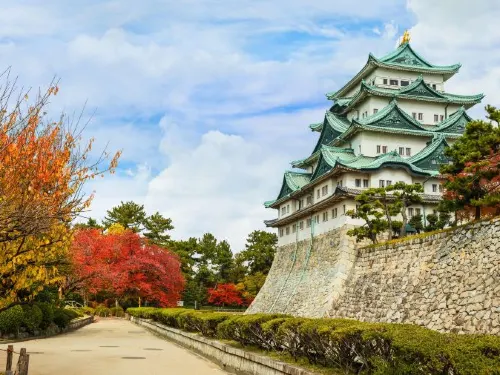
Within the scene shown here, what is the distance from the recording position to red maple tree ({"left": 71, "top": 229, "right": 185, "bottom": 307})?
4778 centimetres

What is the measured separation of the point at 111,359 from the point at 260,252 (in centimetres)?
4925

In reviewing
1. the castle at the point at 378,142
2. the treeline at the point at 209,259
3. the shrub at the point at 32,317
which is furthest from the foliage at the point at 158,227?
the shrub at the point at 32,317

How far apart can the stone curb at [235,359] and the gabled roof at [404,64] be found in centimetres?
3156

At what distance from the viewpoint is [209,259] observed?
69.9 metres

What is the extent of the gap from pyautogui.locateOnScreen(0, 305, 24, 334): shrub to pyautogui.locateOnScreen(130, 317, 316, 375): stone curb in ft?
23.7

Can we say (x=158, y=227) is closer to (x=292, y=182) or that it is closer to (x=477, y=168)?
(x=292, y=182)

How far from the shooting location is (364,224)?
3559cm

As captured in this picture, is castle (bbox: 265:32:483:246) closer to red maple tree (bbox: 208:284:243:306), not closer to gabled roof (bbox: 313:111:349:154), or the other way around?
gabled roof (bbox: 313:111:349:154)

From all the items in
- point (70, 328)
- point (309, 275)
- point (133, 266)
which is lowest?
point (70, 328)

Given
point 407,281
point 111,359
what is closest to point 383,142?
point 407,281

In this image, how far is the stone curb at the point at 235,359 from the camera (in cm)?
1164

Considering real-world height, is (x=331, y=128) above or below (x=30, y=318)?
above

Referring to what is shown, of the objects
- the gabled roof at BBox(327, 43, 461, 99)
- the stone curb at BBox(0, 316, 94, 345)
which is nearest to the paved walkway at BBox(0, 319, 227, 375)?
the stone curb at BBox(0, 316, 94, 345)

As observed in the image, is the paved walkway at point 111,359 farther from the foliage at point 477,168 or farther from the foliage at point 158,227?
the foliage at point 158,227
